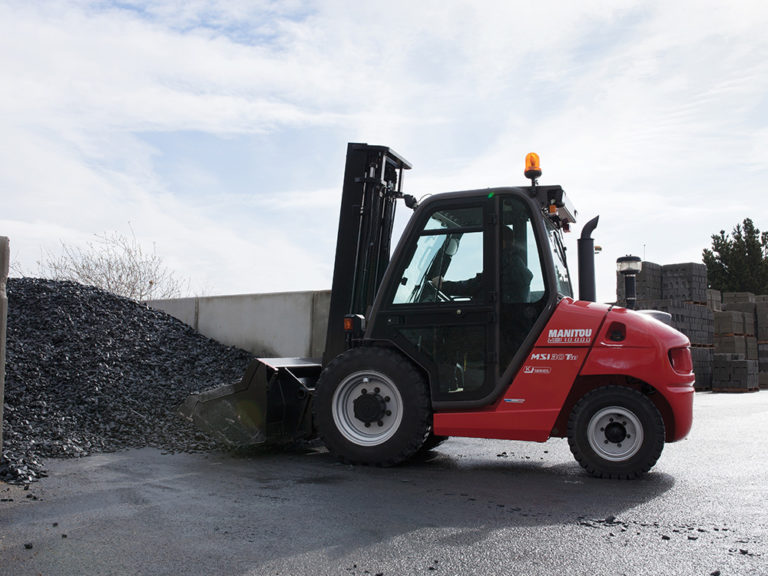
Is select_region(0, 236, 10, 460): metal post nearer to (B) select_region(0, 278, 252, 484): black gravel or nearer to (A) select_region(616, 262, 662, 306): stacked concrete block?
(B) select_region(0, 278, 252, 484): black gravel

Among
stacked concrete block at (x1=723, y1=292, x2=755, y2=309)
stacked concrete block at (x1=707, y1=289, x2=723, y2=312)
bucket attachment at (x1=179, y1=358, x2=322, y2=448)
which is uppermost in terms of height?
stacked concrete block at (x1=723, y1=292, x2=755, y2=309)

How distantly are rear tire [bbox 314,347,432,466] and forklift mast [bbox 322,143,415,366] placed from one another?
93 centimetres

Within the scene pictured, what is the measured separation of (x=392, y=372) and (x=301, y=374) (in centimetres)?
139

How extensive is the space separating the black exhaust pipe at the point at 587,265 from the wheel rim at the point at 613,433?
40.1 inches

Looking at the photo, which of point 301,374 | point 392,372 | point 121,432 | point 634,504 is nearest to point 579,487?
point 634,504

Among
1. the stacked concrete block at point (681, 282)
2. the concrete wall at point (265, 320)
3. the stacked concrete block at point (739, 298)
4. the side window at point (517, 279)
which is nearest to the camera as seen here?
the side window at point (517, 279)

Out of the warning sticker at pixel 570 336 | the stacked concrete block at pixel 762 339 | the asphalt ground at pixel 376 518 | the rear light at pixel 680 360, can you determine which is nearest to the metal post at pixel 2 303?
the asphalt ground at pixel 376 518

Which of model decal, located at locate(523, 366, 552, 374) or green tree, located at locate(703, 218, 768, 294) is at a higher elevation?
green tree, located at locate(703, 218, 768, 294)

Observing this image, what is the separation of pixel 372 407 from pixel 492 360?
1071mm

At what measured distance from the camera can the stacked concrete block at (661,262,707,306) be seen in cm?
1783

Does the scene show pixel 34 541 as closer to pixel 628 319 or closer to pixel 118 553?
pixel 118 553

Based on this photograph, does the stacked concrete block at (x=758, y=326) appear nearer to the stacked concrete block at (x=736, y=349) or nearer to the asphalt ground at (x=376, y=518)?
the stacked concrete block at (x=736, y=349)

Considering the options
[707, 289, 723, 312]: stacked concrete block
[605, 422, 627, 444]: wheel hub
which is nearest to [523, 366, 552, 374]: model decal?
[605, 422, 627, 444]: wheel hub

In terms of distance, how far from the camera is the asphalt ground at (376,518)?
11.1ft
